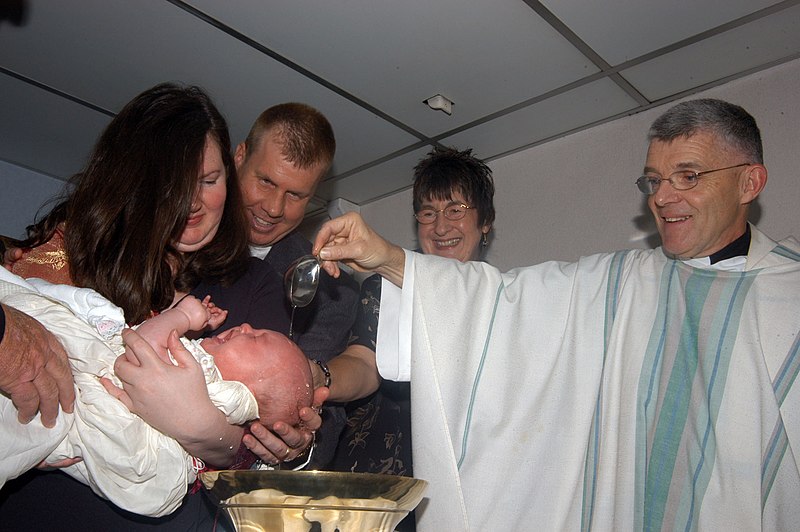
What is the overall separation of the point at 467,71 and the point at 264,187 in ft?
3.75

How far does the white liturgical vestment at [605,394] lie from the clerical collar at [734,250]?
0.32 ft

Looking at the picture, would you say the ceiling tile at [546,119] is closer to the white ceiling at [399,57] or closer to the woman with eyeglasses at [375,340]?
the white ceiling at [399,57]

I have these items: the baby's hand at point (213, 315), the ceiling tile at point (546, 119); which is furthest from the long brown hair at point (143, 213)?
the ceiling tile at point (546, 119)

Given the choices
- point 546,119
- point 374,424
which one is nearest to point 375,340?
point 374,424

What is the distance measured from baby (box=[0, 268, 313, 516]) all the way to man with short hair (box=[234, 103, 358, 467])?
730 millimetres

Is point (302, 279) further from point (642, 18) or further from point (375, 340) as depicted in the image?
point (642, 18)

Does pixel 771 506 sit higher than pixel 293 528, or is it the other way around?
pixel 771 506

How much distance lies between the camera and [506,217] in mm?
3877

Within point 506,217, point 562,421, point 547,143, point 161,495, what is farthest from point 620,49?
point 161,495

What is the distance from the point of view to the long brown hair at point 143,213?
1493 millimetres

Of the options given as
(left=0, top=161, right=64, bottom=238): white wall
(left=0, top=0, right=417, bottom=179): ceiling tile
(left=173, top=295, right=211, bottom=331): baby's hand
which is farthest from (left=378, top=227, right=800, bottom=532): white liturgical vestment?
(left=0, top=161, right=64, bottom=238): white wall

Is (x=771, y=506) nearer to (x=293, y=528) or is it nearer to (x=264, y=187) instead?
(x=293, y=528)

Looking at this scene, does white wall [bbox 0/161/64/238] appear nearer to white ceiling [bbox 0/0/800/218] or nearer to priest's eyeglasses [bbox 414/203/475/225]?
white ceiling [bbox 0/0/800/218]

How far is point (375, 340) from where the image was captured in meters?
2.26
